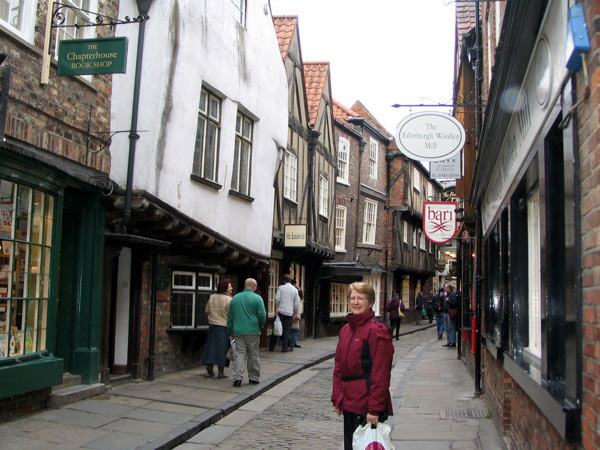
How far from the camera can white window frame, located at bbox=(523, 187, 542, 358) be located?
17.5 feet

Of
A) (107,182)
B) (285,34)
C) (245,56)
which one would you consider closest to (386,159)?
(285,34)

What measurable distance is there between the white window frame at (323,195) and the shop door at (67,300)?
38.1 ft

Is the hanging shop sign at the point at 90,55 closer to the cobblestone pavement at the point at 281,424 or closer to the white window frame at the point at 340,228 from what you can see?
the cobblestone pavement at the point at 281,424

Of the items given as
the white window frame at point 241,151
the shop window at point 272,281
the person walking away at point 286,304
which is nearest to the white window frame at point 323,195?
the shop window at point 272,281

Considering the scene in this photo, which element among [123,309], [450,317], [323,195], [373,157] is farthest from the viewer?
[373,157]

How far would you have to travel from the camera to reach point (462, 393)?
32.8ft

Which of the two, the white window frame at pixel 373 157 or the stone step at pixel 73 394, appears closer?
the stone step at pixel 73 394

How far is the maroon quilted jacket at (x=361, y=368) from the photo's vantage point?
15.2 ft

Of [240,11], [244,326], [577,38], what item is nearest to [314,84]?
[240,11]

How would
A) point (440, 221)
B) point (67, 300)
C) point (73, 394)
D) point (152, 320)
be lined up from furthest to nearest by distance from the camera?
1. point (440, 221)
2. point (152, 320)
3. point (67, 300)
4. point (73, 394)

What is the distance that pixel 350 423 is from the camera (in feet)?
16.2

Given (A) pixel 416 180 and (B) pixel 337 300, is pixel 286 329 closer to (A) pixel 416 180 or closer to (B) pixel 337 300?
(B) pixel 337 300

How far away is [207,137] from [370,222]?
1634 cm

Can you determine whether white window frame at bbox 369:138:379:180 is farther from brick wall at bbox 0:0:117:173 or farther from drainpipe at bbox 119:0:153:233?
brick wall at bbox 0:0:117:173
